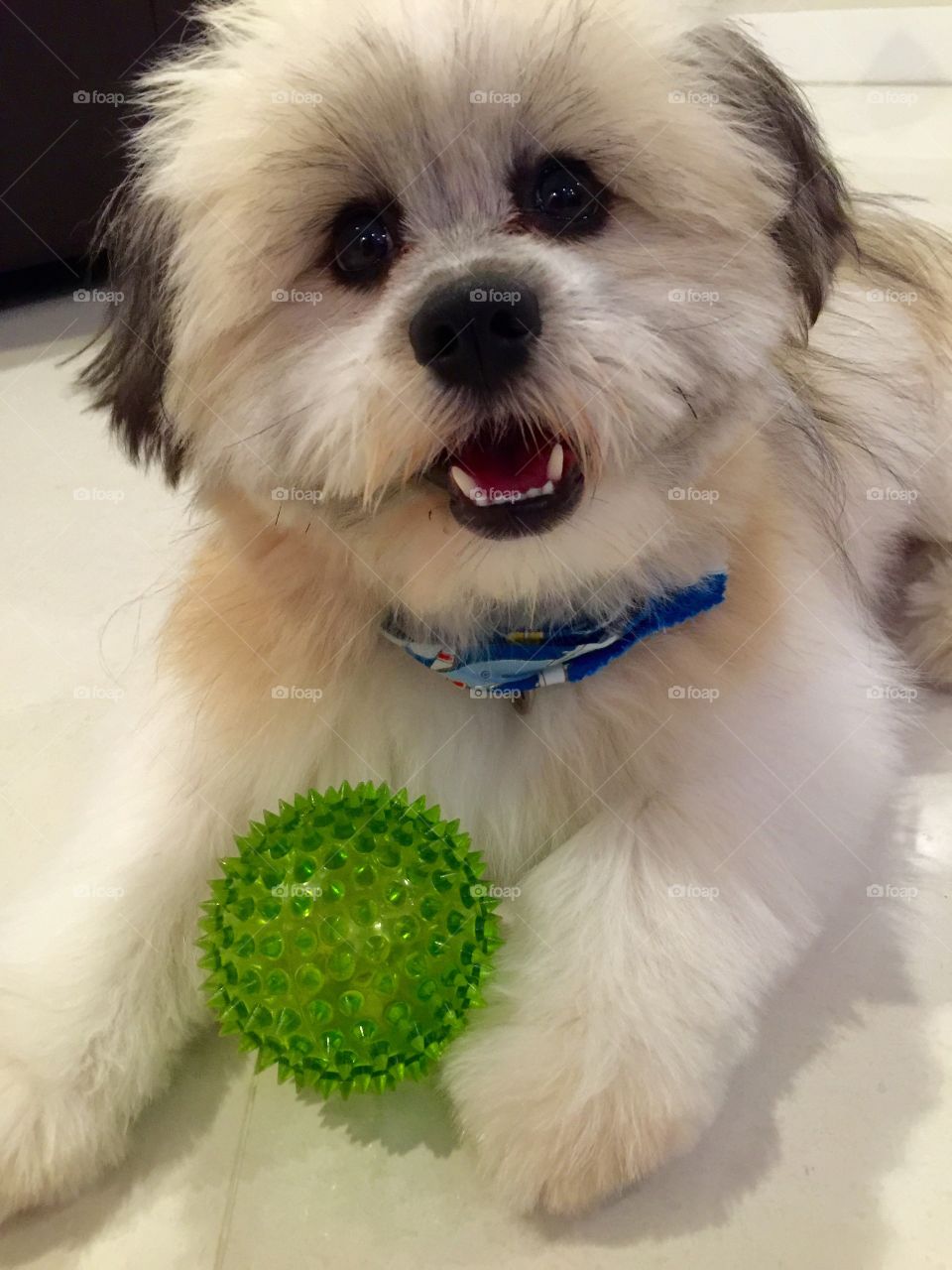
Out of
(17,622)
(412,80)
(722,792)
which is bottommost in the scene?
(17,622)

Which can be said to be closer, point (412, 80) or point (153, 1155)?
point (412, 80)

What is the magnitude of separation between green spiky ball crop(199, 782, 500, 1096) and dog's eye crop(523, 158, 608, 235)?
0.53m

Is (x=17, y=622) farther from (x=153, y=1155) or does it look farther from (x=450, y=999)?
(x=450, y=999)

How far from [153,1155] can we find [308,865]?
1.16 ft

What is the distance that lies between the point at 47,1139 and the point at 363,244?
32.7 inches

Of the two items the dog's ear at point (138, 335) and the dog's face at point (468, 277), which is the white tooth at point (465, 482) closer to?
the dog's face at point (468, 277)

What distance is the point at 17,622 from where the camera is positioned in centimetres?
179

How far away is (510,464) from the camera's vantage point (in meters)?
0.95

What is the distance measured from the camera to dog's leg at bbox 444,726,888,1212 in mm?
945

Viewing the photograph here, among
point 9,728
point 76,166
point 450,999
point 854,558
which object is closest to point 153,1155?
point 450,999

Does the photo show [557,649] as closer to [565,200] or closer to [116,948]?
[565,200]

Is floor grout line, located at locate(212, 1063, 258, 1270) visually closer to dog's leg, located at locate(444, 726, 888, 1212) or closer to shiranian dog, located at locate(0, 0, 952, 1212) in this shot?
shiranian dog, located at locate(0, 0, 952, 1212)

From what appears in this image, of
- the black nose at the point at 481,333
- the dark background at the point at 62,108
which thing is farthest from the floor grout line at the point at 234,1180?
the dark background at the point at 62,108

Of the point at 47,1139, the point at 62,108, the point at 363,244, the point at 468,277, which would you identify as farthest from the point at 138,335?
the point at 62,108
